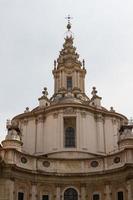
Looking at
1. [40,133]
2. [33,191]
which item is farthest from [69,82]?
[33,191]

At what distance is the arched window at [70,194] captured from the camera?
46.7 metres

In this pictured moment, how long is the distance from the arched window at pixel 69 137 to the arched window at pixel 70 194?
6350 millimetres

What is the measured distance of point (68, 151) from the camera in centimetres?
5047

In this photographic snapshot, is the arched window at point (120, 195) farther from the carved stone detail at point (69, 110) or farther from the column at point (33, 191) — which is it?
the carved stone detail at point (69, 110)

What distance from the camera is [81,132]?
170 ft

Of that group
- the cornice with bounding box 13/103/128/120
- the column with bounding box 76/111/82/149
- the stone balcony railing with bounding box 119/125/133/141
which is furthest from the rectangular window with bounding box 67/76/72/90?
the stone balcony railing with bounding box 119/125/133/141

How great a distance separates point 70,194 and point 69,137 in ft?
25.8

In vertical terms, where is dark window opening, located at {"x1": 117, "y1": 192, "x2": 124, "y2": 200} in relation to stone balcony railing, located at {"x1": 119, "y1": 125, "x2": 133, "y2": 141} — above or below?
below

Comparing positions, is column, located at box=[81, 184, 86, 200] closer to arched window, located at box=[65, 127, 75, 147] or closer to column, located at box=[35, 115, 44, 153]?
arched window, located at box=[65, 127, 75, 147]

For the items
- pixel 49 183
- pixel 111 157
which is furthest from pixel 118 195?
pixel 49 183

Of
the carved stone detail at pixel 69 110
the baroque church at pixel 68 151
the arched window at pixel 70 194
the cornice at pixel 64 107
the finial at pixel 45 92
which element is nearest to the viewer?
the baroque church at pixel 68 151

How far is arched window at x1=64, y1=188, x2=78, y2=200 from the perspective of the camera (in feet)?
153

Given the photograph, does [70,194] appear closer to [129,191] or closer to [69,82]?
[129,191]

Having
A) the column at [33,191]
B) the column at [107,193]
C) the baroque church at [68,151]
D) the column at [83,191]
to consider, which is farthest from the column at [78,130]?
the column at [33,191]
